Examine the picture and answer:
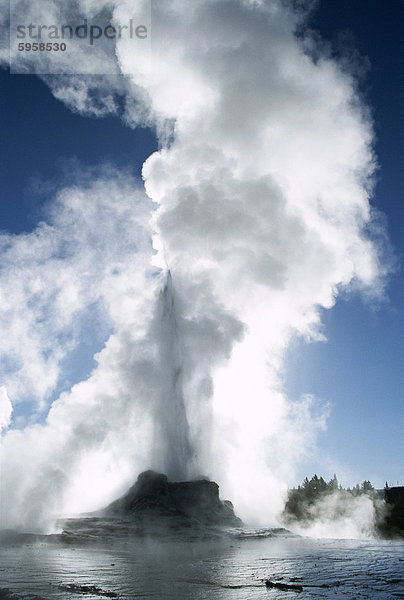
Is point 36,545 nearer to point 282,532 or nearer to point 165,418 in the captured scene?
point 165,418

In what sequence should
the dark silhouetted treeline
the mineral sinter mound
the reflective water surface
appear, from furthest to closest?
the dark silhouetted treeline, the mineral sinter mound, the reflective water surface

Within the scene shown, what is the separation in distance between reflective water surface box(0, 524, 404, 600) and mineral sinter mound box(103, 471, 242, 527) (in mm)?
10233

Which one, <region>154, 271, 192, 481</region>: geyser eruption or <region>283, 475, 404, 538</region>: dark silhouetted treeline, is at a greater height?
<region>154, 271, 192, 481</region>: geyser eruption

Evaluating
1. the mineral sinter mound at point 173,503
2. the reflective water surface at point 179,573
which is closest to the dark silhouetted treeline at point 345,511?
the mineral sinter mound at point 173,503

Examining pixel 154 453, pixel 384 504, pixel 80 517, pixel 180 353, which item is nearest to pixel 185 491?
pixel 154 453

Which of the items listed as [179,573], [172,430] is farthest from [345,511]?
[179,573]

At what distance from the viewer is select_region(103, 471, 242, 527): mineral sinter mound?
121 feet

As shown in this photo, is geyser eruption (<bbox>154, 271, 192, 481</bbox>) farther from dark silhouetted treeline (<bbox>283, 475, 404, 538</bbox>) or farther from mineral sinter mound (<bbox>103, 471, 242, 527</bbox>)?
dark silhouetted treeline (<bbox>283, 475, 404, 538</bbox>)

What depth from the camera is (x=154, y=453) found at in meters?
45.7

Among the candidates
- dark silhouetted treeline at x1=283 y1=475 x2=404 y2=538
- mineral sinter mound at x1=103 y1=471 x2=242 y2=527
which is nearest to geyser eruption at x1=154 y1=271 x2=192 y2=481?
mineral sinter mound at x1=103 y1=471 x2=242 y2=527

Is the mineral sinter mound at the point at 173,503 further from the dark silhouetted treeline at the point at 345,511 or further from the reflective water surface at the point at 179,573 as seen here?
the dark silhouetted treeline at the point at 345,511

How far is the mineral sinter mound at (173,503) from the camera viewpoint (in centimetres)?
3703

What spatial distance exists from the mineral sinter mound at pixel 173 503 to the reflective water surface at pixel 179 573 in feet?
33.6

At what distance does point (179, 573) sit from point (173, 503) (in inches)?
997
